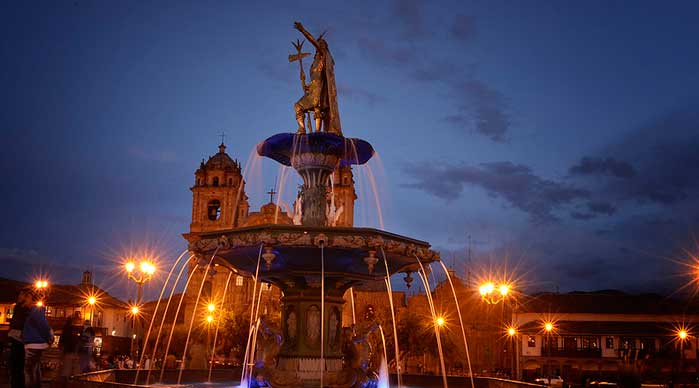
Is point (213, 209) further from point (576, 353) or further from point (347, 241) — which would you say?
point (347, 241)

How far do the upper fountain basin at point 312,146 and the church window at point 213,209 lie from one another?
194 feet

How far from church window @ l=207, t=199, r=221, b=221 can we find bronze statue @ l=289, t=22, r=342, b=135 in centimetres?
5886

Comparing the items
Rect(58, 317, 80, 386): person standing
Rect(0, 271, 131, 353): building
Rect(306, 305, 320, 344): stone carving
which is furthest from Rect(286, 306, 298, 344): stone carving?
Rect(0, 271, 131, 353): building

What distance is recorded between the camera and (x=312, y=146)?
1311cm

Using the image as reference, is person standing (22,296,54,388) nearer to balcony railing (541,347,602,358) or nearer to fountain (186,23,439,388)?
fountain (186,23,439,388)

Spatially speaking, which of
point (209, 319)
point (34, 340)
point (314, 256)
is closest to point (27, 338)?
point (34, 340)

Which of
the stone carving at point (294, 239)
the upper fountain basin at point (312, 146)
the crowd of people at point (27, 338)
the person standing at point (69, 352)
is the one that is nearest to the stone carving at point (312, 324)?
the stone carving at point (294, 239)

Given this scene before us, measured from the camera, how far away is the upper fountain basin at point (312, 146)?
12961 millimetres

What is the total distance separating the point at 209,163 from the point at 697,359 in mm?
48533

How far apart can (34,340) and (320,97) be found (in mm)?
7836

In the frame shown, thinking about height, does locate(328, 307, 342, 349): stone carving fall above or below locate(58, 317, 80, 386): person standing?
above

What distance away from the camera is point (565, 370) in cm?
4678

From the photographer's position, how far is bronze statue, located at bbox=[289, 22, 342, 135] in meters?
13.7

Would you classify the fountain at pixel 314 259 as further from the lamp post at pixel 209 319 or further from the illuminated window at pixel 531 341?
the illuminated window at pixel 531 341
